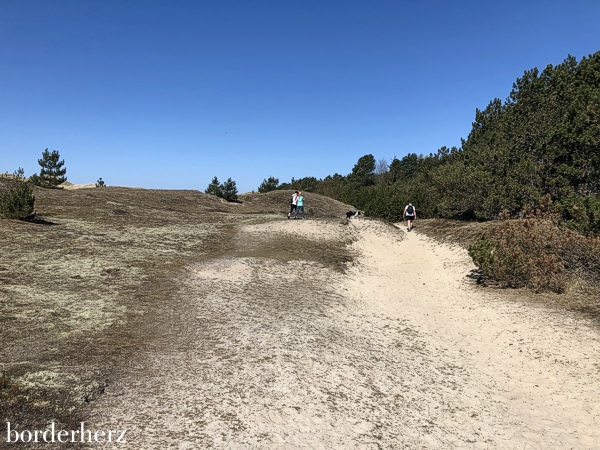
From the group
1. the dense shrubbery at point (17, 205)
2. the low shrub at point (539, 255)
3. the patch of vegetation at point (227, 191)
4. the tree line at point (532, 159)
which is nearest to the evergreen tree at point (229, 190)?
the patch of vegetation at point (227, 191)

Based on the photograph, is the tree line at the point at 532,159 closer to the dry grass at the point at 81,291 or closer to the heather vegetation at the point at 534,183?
the heather vegetation at the point at 534,183

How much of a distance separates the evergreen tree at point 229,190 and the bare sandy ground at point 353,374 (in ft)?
88.7

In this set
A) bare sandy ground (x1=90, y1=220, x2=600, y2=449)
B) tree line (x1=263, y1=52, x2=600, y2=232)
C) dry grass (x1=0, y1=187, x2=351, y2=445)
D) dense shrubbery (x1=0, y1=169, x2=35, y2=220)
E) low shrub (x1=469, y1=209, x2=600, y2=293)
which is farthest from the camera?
dense shrubbery (x1=0, y1=169, x2=35, y2=220)

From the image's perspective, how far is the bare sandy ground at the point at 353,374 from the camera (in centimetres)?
454

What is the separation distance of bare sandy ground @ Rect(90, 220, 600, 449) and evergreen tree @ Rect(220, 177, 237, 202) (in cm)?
2703

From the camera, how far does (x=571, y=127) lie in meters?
12.7

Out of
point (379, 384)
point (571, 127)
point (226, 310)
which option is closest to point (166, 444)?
point (379, 384)

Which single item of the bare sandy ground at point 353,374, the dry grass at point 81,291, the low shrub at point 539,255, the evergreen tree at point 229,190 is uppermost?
the evergreen tree at point 229,190

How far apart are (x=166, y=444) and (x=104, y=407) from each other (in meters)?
1.07

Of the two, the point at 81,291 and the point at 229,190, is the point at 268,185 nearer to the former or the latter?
the point at 229,190

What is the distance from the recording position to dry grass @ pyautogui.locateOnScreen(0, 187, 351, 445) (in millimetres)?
4680

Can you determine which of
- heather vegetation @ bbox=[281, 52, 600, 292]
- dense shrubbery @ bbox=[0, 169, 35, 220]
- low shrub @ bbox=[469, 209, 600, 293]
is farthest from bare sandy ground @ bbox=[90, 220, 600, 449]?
dense shrubbery @ bbox=[0, 169, 35, 220]

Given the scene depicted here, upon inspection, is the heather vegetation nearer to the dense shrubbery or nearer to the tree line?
the tree line

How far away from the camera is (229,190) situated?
124 ft
